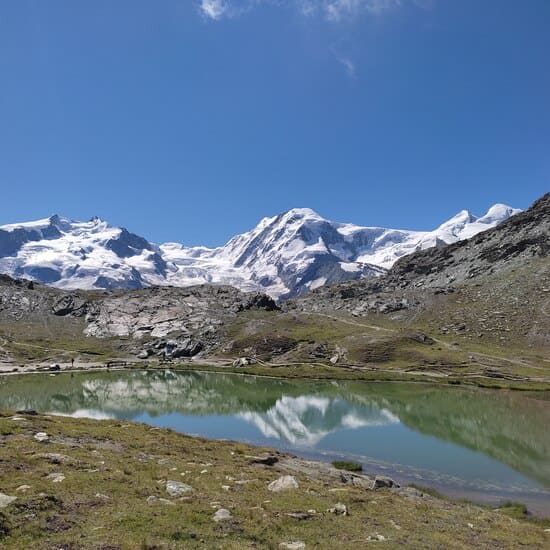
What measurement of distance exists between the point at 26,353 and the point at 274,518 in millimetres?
188086

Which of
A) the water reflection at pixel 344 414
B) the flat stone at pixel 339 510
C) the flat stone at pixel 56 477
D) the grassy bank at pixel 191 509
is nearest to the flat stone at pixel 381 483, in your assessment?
the grassy bank at pixel 191 509

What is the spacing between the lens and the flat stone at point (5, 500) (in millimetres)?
19394

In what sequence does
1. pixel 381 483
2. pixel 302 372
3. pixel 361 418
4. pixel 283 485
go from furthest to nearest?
1. pixel 302 372
2. pixel 361 418
3. pixel 381 483
4. pixel 283 485

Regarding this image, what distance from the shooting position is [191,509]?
22.2 m

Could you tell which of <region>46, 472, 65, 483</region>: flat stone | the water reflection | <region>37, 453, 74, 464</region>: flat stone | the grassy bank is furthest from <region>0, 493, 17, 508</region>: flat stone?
the water reflection

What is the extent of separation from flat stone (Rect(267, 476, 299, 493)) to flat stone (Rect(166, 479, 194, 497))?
213 inches

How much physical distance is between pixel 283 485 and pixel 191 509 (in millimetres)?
8729

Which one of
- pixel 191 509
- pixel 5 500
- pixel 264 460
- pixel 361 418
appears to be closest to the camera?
pixel 5 500

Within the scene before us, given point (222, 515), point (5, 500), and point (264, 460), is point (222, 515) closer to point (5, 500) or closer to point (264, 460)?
point (5, 500)

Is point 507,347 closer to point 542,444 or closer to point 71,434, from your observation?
point 542,444

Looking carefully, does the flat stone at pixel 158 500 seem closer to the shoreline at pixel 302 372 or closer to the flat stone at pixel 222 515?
the flat stone at pixel 222 515

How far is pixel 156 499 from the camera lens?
923 inches

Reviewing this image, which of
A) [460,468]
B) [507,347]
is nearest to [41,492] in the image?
[460,468]

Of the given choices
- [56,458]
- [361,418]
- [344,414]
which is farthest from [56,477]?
[344,414]
